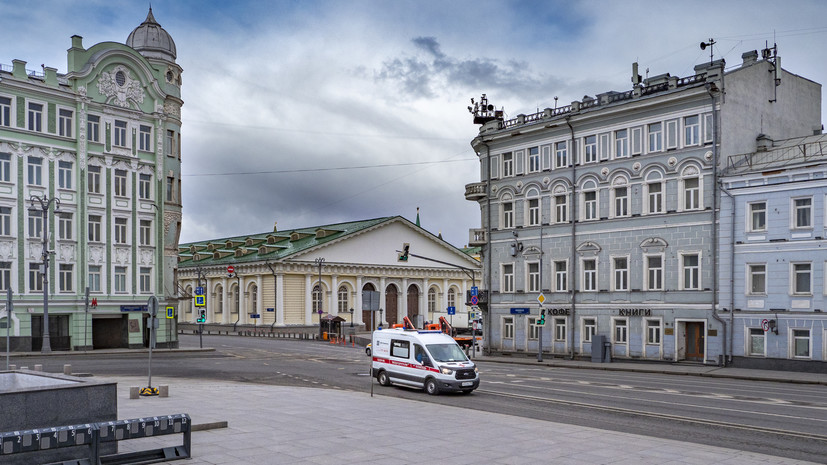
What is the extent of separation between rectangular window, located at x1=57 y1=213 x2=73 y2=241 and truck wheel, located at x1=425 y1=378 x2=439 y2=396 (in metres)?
32.8

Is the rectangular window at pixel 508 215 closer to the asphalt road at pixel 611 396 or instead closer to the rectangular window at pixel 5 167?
the asphalt road at pixel 611 396

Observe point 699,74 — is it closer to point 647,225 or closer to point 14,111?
point 647,225

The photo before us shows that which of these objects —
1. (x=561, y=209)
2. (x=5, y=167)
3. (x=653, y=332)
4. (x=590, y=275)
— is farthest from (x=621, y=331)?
(x=5, y=167)

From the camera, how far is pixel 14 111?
155ft

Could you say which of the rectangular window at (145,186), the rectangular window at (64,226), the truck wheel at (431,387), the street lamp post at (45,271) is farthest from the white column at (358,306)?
the truck wheel at (431,387)

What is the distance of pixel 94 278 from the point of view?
170 feet

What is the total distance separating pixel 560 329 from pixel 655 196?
10361 mm

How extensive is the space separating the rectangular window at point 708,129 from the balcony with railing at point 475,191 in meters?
16.5

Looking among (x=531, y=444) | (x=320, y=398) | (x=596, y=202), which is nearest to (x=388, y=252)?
(x=596, y=202)

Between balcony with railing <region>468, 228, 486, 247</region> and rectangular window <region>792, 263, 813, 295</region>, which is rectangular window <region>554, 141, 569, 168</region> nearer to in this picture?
balcony with railing <region>468, 228, 486, 247</region>

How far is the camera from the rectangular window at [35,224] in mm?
48562

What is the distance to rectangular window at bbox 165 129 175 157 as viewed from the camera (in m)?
56.9

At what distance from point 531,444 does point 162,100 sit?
47192mm

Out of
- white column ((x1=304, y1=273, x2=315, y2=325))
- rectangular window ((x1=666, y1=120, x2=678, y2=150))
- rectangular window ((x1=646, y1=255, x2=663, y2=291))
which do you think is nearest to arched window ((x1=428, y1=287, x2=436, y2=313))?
white column ((x1=304, y1=273, x2=315, y2=325))
